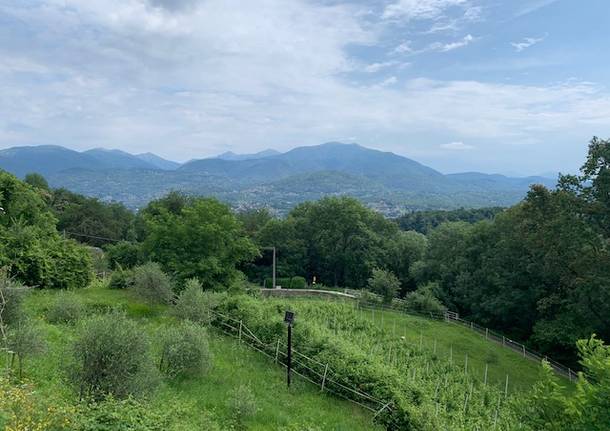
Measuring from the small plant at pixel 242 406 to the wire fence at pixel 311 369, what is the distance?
14.3ft

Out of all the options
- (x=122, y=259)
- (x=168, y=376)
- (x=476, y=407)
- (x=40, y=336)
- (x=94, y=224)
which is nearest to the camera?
(x=40, y=336)

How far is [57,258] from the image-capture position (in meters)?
25.9

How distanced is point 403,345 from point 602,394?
15.6 meters

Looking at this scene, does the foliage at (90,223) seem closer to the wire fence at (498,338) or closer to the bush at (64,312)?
the wire fence at (498,338)

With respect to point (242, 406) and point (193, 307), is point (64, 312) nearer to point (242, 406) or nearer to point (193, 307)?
point (193, 307)

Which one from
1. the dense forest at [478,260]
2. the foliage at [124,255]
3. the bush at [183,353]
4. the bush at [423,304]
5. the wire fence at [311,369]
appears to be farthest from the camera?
the foliage at [124,255]

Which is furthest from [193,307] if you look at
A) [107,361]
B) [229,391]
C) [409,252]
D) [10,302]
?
[409,252]

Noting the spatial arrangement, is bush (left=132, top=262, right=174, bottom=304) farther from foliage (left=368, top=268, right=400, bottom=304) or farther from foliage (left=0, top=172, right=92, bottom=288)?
foliage (left=368, top=268, right=400, bottom=304)

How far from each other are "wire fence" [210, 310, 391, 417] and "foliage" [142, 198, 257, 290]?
20.1ft

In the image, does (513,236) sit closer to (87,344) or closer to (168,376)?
(168,376)

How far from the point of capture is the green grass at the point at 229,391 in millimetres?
11203

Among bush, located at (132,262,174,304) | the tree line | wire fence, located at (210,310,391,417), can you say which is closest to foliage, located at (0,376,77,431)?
wire fence, located at (210,310,391,417)

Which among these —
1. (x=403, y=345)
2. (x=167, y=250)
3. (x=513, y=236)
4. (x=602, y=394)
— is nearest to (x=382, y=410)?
(x=602, y=394)

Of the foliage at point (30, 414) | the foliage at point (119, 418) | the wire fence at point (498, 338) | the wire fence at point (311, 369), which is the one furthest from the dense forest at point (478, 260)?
the foliage at point (30, 414)
